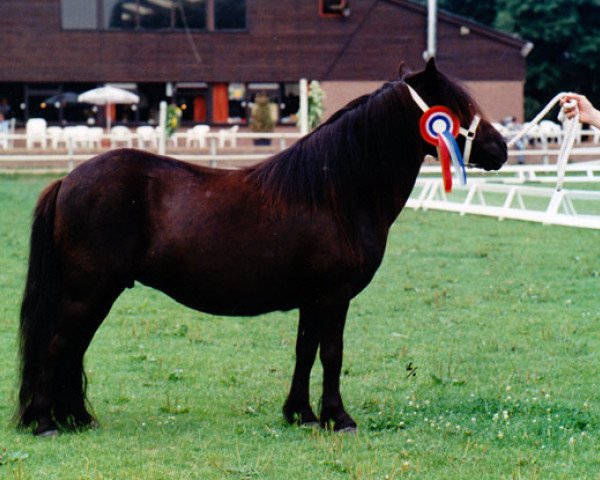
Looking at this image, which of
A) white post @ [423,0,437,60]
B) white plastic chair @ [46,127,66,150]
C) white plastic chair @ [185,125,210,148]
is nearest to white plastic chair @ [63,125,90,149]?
white plastic chair @ [46,127,66,150]

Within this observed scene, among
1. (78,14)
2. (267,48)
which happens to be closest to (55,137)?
(78,14)

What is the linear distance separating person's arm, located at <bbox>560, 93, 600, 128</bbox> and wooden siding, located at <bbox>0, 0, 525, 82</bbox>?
3792cm

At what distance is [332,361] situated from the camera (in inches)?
252

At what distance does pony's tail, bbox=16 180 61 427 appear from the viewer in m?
6.39

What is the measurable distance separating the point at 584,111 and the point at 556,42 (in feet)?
164

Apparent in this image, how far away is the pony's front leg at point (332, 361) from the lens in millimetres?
6371

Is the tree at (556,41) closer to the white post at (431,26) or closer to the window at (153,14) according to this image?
the white post at (431,26)

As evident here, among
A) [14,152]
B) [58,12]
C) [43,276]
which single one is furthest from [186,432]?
[58,12]

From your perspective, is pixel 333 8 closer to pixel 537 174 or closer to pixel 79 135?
pixel 79 135

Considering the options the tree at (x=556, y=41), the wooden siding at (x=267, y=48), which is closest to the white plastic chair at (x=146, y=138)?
the wooden siding at (x=267, y=48)

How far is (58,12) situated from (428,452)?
129 ft

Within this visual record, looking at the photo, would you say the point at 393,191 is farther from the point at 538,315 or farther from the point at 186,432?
the point at 538,315

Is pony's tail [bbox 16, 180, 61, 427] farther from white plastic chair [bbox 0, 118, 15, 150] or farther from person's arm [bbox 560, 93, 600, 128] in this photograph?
white plastic chair [bbox 0, 118, 15, 150]

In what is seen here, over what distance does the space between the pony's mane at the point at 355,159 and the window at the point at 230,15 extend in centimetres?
3842
